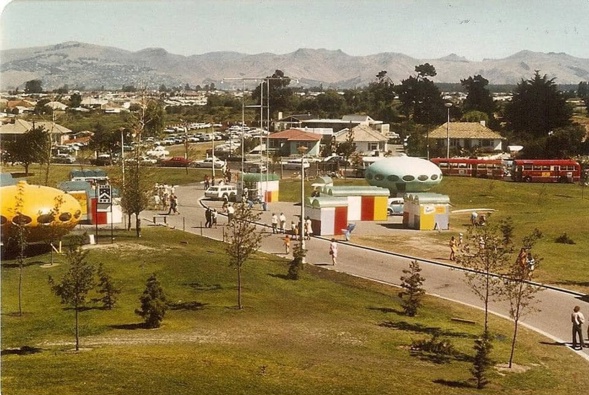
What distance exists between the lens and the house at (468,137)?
102938 mm

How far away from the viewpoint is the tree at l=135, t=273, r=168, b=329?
76.2 ft

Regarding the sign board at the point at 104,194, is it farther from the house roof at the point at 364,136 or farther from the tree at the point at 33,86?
the tree at the point at 33,86

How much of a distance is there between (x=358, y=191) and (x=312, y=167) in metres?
39.0

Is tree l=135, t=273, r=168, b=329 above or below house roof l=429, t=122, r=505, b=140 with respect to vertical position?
below

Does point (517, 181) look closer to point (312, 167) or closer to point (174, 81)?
point (312, 167)

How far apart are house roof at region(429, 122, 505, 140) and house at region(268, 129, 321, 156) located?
17280 mm

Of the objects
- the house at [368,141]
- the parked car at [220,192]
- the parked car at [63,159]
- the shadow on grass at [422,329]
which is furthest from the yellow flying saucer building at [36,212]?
the house at [368,141]

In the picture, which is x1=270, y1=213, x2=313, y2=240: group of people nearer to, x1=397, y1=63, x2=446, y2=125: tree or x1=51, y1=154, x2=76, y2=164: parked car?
x1=51, y1=154, x2=76, y2=164: parked car

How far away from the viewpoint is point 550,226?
4847 cm

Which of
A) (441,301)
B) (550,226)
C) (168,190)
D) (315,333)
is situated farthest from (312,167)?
(315,333)

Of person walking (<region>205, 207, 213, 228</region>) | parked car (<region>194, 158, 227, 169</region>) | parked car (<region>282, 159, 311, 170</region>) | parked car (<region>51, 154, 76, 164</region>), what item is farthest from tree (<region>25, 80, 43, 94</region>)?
person walking (<region>205, 207, 213, 228</region>)

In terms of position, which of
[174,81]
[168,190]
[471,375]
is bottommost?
[471,375]

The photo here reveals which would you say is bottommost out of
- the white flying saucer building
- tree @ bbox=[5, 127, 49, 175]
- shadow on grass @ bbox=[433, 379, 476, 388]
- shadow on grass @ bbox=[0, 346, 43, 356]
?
shadow on grass @ bbox=[433, 379, 476, 388]

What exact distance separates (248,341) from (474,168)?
206ft
